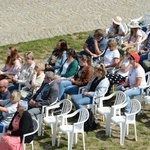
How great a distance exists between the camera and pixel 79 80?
14633 mm

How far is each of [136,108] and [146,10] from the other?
10047 millimetres

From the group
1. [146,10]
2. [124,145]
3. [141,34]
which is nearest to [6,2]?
[146,10]

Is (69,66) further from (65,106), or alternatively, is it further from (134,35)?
(134,35)

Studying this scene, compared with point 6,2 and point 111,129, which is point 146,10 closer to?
point 6,2

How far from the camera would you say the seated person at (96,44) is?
16.4 metres

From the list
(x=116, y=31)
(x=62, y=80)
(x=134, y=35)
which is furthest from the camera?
(x=116, y=31)

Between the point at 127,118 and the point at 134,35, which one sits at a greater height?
the point at 134,35

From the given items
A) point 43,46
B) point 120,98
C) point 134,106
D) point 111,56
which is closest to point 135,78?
point 120,98

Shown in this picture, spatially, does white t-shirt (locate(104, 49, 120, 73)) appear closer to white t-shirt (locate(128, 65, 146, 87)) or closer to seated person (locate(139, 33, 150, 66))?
seated person (locate(139, 33, 150, 66))

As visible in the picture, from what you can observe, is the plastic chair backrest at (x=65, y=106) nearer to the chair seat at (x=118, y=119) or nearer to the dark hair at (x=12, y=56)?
the chair seat at (x=118, y=119)

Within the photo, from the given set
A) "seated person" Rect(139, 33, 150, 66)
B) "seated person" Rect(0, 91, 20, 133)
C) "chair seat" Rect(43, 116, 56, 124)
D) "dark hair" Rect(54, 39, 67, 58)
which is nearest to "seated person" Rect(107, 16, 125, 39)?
"seated person" Rect(139, 33, 150, 66)

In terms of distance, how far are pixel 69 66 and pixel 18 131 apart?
335cm

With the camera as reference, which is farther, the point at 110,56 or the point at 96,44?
the point at 96,44

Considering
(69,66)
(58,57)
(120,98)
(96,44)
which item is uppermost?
(96,44)
